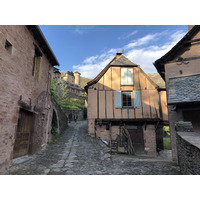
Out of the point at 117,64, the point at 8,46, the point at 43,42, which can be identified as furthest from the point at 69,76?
the point at 8,46

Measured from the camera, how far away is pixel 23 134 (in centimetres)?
559

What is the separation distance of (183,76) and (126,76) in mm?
4522

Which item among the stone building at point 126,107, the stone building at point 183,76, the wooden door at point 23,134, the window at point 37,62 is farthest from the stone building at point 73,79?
the wooden door at point 23,134

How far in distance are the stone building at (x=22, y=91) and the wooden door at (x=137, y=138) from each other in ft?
19.9

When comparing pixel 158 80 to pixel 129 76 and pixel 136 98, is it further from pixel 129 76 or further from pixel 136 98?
pixel 136 98

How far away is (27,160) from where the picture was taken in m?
5.19

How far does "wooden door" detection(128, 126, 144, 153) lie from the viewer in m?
10.5

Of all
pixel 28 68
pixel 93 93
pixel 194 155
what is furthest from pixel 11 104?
pixel 93 93

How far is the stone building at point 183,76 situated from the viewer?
6773 millimetres

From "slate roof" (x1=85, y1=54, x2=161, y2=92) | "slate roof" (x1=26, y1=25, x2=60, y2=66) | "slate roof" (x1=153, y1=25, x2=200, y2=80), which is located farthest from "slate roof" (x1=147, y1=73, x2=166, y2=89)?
"slate roof" (x1=26, y1=25, x2=60, y2=66)

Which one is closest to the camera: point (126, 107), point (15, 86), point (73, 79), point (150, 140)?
point (15, 86)

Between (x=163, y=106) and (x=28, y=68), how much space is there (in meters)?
9.46

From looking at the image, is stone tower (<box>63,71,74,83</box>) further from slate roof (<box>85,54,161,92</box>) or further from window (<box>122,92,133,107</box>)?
window (<box>122,92,133,107</box>)
